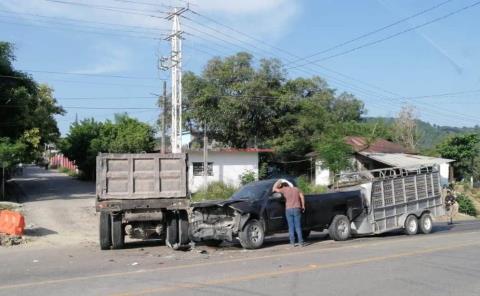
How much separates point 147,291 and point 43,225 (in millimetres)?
14163

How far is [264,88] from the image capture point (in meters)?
45.3

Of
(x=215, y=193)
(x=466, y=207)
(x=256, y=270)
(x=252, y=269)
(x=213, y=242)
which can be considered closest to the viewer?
(x=256, y=270)

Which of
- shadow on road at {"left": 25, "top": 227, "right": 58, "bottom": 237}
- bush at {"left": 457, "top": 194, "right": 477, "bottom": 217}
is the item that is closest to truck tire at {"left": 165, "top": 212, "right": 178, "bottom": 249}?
shadow on road at {"left": 25, "top": 227, "right": 58, "bottom": 237}

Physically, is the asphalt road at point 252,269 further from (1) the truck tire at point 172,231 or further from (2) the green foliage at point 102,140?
(2) the green foliage at point 102,140

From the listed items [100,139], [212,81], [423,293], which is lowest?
[423,293]

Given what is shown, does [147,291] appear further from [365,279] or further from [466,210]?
[466,210]

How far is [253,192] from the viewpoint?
15.8 meters

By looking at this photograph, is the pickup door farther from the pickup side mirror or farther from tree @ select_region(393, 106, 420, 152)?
tree @ select_region(393, 106, 420, 152)

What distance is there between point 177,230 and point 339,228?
4618mm

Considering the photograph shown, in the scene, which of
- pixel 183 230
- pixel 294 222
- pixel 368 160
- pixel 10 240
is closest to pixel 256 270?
pixel 294 222

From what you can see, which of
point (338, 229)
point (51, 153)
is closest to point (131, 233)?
point (338, 229)

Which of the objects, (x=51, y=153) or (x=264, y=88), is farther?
(x=51, y=153)

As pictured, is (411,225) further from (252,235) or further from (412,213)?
(252,235)

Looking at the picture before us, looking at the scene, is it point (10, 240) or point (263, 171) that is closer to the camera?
point (10, 240)
